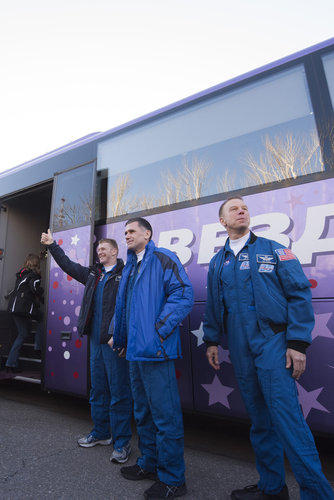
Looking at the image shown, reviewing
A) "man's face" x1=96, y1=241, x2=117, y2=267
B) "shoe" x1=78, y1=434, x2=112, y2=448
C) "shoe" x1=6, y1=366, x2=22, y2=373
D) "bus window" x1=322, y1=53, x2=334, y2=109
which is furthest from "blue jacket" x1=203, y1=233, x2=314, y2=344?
"shoe" x1=6, y1=366, x2=22, y2=373

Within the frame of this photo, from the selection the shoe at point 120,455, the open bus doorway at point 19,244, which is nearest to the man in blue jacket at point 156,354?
the shoe at point 120,455

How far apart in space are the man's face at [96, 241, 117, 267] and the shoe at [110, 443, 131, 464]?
58.1 inches

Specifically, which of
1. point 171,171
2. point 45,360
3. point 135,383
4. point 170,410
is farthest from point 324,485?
point 45,360

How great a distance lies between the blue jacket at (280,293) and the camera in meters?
1.72

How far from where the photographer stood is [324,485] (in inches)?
58.0

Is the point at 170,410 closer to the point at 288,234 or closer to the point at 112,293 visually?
the point at 112,293

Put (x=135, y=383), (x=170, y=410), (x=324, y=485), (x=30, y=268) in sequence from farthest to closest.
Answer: (x=30, y=268) < (x=135, y=383) < (x=170, y=410) < (x=324, y=485)

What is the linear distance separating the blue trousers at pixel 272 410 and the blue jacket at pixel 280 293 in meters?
0.08

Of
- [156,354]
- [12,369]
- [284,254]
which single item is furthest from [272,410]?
[12,369]

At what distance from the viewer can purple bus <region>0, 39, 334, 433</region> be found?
7.52 ft

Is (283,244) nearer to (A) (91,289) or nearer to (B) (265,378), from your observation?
(B) (265,378)

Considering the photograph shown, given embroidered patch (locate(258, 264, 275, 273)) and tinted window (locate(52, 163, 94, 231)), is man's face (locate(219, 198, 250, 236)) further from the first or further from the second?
tinted window (locate(52, 163, 94, 231))

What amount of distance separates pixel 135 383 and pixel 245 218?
4.36ft

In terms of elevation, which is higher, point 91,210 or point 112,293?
point 91,210
